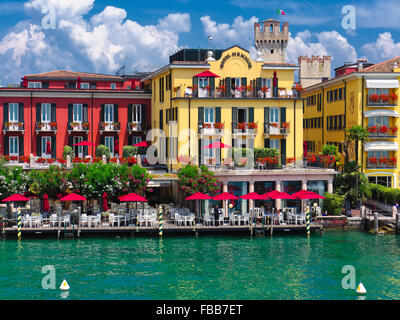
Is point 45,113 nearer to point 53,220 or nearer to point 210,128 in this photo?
point 210,128

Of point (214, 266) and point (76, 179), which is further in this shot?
point (76, 179)

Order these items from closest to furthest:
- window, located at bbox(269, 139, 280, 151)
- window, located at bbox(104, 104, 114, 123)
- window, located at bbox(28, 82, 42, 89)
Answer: window, located at bbox(269, 139, 280, 151) < window, located at bbox(104, 104, 114, 123) < window, located at bbox(28, 82, 42, 89)

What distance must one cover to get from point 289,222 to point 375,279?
15.4m

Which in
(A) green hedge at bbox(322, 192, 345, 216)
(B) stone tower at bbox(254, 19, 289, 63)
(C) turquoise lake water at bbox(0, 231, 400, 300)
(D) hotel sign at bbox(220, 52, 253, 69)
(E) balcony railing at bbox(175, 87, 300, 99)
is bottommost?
(C) turquoise lake water at bbox(0, 231, 400, 300)

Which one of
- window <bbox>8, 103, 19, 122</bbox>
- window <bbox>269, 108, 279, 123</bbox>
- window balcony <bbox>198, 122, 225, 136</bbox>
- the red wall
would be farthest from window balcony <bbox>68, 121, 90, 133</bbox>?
window <bbox>269, 108, 279, 123</bbox>

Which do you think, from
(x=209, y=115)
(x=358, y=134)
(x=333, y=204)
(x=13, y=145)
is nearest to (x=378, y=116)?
(x=358, y=134)

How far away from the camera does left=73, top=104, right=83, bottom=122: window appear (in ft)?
218

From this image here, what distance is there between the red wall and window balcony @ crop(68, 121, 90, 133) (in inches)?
20.0

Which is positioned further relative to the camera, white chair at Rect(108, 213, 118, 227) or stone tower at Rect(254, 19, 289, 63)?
stone tower at Rect(254, 19, 289, 63)

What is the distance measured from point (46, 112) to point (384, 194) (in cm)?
3582

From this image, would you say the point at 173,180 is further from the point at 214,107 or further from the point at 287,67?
the point at 287,67

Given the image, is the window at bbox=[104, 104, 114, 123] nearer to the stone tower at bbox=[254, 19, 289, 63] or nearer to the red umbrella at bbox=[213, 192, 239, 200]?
the red umbrella at bbox=[213, 192, 239, 200]
